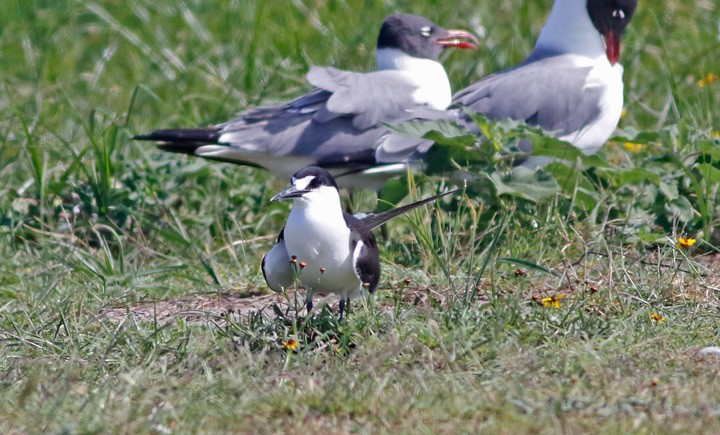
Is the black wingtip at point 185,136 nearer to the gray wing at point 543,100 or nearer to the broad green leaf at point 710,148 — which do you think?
the gray wing at point 543,100

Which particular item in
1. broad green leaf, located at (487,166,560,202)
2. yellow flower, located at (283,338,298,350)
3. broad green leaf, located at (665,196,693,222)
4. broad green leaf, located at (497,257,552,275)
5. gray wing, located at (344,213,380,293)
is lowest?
broad green leaf, located at (665,196,693,222)

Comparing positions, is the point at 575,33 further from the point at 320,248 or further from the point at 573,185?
the point at 320,248

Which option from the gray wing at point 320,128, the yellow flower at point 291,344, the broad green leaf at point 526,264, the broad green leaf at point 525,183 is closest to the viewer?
the yellow flower at point 291,344

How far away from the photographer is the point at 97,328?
3625 millimetres

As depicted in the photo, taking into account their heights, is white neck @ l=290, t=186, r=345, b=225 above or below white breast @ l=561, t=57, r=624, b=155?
above

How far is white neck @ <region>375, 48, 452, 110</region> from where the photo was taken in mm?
5379

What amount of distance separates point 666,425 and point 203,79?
4.60 meters

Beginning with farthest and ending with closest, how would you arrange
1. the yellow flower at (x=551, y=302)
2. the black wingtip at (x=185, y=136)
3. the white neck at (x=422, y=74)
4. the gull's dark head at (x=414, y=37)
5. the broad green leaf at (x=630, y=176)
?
the gull's dark head at (x=414, y=37)
the white neck at (x=422, y=74)
the black wingtip at (x=185, y=136)
the broad green leaf at (x=630, y=176)
the yellow flower at (x=551, y=302)

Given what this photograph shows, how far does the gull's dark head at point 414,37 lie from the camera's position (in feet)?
18.8

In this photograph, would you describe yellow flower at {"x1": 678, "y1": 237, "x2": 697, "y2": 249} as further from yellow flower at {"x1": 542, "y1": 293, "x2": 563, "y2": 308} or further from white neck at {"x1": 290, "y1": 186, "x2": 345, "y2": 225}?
white neck at {"x1": 290, "y1": 186, "x2": 345, "y2": 225}

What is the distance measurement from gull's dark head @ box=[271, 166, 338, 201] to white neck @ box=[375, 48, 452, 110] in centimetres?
189

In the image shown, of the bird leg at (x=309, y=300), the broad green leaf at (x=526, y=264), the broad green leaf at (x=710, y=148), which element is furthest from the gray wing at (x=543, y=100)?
the bird leg at (x=309, y=300)

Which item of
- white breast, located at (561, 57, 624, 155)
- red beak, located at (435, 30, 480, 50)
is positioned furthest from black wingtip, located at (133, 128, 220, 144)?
white breast, located at (561, 57, 624, 155)

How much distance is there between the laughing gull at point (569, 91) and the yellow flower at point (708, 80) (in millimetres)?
783
